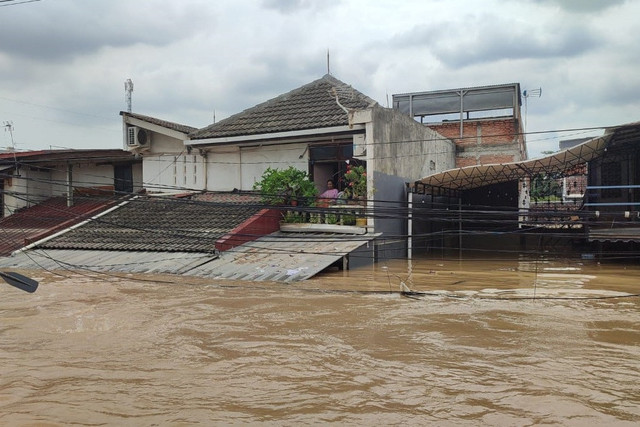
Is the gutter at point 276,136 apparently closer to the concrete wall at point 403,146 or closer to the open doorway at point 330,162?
the concrete wall at point 403,146

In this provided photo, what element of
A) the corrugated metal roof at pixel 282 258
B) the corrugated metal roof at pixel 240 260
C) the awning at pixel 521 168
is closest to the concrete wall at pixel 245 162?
the corrugated metal roof at pixel 240 260

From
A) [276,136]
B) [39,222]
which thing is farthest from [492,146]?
[39,222]

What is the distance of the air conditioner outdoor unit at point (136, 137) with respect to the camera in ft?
59.7

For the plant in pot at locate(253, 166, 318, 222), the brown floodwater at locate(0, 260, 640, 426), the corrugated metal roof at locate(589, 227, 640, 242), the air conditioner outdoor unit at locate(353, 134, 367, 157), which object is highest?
the air conditioner outdoor unit at locate(353, 134, 367, 157)

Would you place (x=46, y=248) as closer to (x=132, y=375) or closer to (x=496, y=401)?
(x=132, y=375)

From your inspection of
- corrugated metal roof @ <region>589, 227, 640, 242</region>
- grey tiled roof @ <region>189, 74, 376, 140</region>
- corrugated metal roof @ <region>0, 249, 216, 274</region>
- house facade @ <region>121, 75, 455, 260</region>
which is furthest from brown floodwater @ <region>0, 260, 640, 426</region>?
grey tiled roof @ <region>189, 74, 376, 140</region>

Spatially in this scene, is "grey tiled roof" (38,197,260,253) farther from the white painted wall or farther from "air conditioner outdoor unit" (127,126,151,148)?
"air conditioner outdoor unit" (127,126,151,148)

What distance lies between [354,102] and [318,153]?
1.86m

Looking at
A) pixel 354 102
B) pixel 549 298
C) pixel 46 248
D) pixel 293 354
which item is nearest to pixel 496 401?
pixel 293 354

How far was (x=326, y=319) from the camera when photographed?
7.80m

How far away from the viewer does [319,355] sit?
238 inches

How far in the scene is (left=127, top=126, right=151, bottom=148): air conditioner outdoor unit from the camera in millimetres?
18203

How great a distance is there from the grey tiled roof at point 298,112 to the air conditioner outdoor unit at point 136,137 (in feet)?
7.55

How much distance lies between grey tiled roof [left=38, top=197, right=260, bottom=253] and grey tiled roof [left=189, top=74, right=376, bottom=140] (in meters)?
2.37
